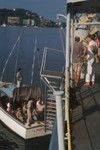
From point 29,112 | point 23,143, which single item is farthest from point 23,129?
point 29,112

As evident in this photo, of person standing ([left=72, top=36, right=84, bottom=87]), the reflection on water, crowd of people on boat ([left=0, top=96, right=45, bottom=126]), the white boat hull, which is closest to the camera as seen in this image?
person standing ([left=72, top=36, right=84, bottom=87])

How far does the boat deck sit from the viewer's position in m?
13.8

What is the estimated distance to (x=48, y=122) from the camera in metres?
30.5

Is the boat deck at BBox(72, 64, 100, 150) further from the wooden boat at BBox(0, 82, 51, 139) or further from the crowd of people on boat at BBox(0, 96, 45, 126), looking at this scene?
the crowd of people on boat at BBox(0, 96, 45, 126)

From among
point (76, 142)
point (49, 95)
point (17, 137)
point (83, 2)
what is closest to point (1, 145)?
point (17, 137)

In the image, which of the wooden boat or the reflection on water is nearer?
the wooden boat

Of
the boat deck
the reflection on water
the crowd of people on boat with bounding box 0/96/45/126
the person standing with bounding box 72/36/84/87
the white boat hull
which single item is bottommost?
the reflection on water

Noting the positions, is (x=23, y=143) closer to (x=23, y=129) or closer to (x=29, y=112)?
(x=23, y=129)

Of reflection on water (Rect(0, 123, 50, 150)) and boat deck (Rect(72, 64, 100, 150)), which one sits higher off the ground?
boat deck (Rect(72, 64, 100, 150))

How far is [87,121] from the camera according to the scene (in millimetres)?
15719

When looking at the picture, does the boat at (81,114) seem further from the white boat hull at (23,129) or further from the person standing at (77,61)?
the white boat hull at (23,129)

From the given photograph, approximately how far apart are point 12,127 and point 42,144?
9.00ft

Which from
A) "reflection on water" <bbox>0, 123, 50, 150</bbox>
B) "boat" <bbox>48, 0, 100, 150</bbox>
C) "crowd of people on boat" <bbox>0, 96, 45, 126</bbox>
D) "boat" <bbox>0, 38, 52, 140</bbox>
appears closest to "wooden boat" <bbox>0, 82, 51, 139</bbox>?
"boat" <bbox>0, 38, 52, 140</bbox>

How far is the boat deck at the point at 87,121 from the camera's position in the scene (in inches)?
541
